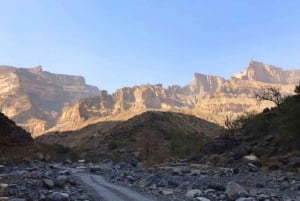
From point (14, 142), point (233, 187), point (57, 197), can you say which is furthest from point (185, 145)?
point (57, 197)

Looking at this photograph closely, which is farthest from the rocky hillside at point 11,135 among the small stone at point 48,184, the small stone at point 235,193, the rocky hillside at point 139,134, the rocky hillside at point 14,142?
the small stone at point 235,193

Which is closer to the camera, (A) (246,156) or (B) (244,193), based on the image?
(B) (244,193)

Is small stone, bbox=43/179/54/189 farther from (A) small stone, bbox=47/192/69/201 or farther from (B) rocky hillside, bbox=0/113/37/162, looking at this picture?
(B) rocky hillside, bbox=0/113/37/162

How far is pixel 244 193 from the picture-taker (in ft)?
67.7

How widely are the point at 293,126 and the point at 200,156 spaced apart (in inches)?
602

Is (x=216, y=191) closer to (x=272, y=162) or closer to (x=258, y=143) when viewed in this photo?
(x=272, y=162)

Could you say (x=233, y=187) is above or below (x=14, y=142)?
below

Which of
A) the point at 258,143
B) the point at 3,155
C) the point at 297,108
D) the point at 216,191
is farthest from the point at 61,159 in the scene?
the point at 216,191

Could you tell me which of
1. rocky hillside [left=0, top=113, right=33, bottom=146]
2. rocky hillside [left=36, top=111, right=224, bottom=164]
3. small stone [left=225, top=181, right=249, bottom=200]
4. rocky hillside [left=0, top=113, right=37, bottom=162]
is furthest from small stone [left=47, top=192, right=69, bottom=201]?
rocky hillside [left=36, top=111, right=224, bottom=164]

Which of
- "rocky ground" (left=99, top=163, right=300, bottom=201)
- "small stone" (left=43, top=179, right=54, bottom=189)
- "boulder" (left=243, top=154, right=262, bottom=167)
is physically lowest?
"rocky ground" (left=99, top=163, right=300, bottom=201)

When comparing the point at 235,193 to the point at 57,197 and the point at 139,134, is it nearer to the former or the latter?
the point at 57,197

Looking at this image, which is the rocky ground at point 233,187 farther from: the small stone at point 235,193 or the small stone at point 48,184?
the small stone at point 48,184

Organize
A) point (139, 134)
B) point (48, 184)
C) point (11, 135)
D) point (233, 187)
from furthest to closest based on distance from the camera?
point (139, 134) → point (11, 135) → point (48, 184) → point (233, 187)

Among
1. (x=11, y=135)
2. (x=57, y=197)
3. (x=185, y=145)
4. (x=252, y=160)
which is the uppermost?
(x=11, y=135)
